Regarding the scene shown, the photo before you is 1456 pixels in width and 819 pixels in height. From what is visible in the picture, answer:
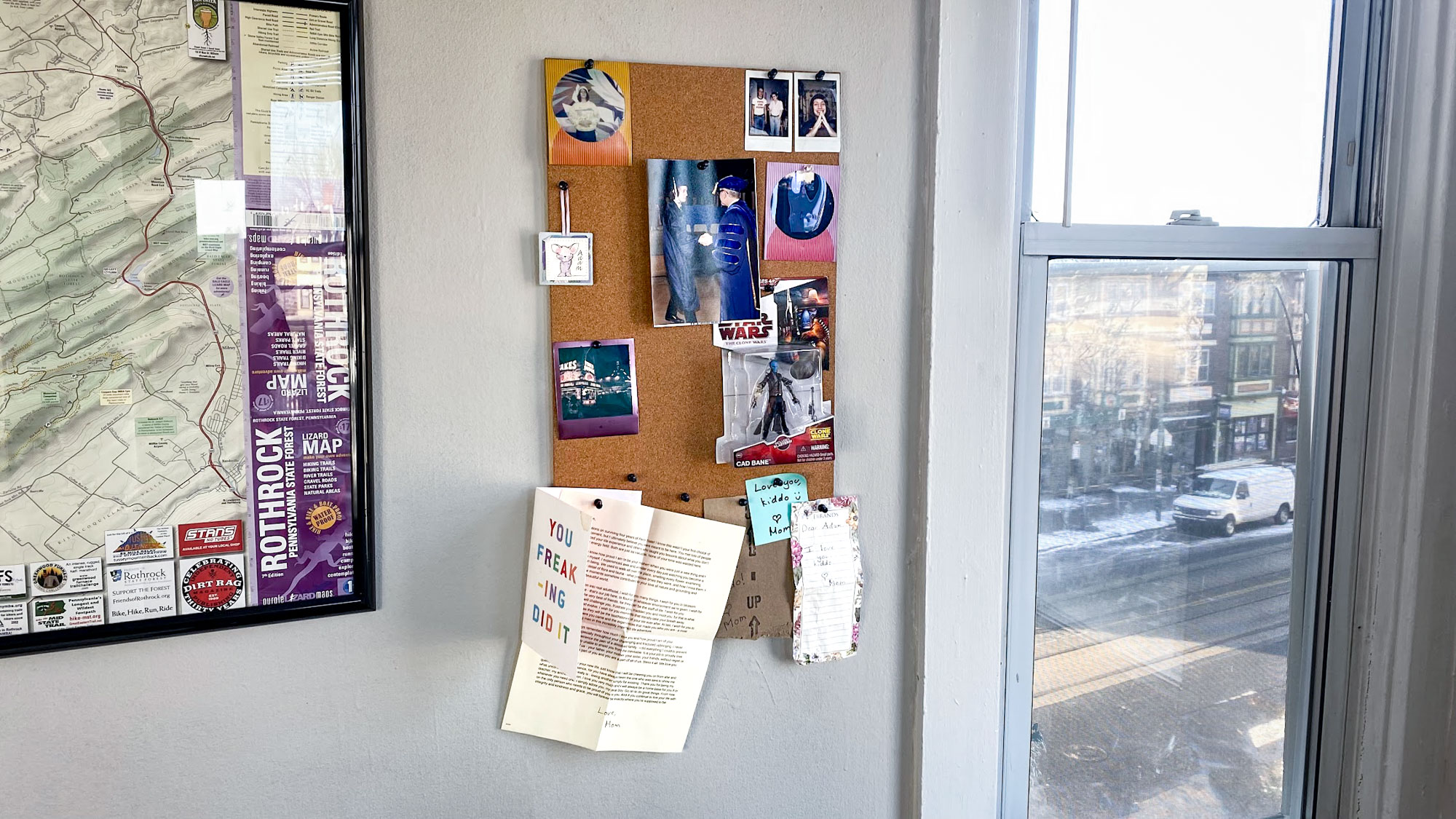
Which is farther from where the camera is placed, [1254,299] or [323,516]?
[1254,299]

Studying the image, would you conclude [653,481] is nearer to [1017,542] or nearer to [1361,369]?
[1017,542]

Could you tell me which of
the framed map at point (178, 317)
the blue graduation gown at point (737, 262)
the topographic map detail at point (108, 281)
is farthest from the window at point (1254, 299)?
the topographic map detail at point (108, 281)

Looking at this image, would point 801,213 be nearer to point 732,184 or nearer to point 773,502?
point 732,184

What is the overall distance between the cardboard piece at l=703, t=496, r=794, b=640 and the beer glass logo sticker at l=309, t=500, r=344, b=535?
47 centimetres

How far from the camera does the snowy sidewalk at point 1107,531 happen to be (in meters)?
1.34

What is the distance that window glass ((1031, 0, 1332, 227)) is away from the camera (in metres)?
1.27

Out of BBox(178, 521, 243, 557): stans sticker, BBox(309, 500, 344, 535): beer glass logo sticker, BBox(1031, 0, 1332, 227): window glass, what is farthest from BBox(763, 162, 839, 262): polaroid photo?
BBox(178, 521, 243, 557): stans sticker

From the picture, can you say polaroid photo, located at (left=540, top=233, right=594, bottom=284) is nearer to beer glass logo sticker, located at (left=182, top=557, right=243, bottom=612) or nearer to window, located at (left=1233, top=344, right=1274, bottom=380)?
beer glass logo sticker, located at (left=182, top=557, right=243, bottom=612)

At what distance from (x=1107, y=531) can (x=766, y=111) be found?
2.74ft

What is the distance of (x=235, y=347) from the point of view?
98cm

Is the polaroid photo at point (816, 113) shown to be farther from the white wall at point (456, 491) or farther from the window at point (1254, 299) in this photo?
the window at point (1254, 299)

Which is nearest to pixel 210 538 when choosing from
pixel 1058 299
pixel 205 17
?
pixel 205 17

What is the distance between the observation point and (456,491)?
3.56 ft

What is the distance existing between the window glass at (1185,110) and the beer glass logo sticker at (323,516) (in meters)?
1.04
